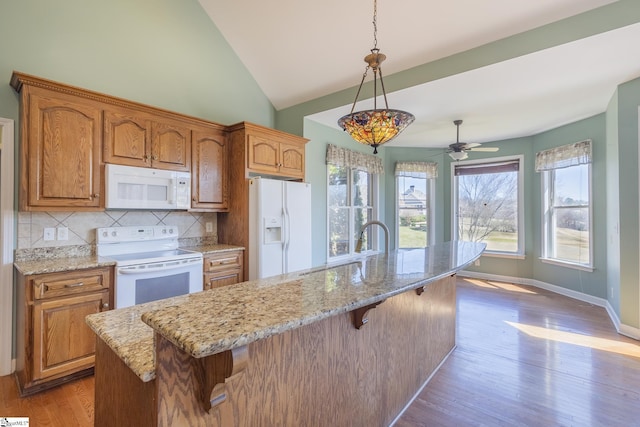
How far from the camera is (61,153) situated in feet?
7.80

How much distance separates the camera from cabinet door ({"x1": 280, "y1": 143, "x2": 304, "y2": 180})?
3.78 meters

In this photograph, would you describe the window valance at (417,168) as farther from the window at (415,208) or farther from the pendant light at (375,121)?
the pendant light at (375,121)

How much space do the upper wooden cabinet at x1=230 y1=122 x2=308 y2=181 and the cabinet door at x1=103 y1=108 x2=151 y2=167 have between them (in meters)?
0.92

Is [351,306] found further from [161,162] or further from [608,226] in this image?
[608,226]

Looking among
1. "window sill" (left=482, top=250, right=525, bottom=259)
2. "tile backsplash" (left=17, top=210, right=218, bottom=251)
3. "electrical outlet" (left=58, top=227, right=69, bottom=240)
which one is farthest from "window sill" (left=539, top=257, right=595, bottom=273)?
"electrical outlet" (left=58, top=227, right=69, bottom=240)

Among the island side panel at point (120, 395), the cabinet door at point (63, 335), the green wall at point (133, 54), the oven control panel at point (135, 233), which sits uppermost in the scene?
the green wall at point (133, 54)

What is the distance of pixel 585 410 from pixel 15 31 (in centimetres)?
502

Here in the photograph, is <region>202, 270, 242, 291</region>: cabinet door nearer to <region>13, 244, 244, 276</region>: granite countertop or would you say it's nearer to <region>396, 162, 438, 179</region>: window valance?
<region>13, 244, 244, 276</region>: granite countertop

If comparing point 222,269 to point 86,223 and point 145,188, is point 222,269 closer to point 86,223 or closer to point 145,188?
point 145,188

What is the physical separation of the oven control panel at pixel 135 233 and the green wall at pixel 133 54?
115cm

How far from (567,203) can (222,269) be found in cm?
513

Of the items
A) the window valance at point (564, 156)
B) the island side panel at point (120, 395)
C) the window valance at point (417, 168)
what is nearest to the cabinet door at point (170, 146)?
the island side panel at point (120, 395)

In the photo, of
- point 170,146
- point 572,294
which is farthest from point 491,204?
point 170,146

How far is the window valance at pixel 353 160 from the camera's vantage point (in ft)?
14.9
